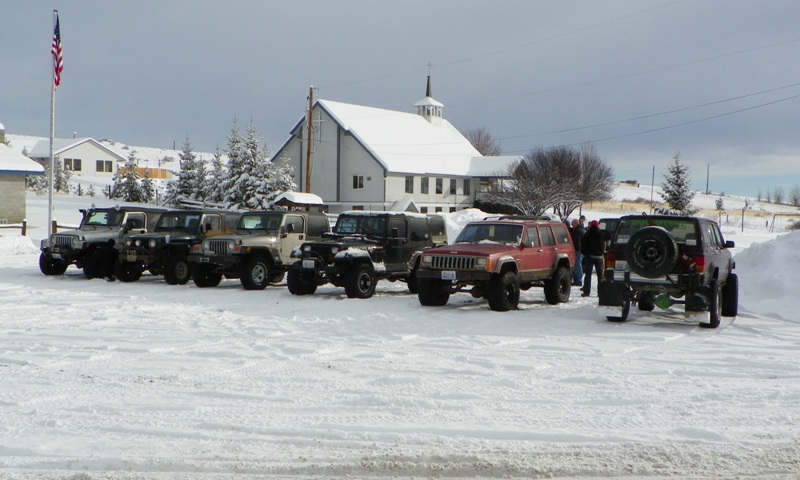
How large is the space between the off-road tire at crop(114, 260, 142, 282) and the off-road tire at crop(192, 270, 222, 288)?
6.89ft

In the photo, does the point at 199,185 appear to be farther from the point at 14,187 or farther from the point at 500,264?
the point at 500,264

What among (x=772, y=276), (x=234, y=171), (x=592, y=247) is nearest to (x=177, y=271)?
(x=592, y=247)

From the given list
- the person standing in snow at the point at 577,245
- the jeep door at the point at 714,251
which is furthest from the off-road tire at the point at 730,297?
the person standing in snow at the point at 577,245

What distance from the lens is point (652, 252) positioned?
11984 millimetres

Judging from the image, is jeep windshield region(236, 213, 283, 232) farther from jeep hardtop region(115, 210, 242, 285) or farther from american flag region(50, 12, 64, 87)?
american flag region(50, 12, 64, 87)

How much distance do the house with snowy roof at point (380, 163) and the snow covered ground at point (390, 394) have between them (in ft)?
120

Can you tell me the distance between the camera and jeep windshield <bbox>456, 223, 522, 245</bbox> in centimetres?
1482

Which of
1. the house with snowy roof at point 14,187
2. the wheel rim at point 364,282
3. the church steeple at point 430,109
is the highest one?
the church steeple at point 430,109

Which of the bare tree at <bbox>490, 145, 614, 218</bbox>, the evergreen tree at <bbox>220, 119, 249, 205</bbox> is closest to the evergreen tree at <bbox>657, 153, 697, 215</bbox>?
the bare tree at <bbox>490, 145, 614, 218</bbox>

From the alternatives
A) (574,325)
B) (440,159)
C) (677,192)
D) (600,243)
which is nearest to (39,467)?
(574,325)

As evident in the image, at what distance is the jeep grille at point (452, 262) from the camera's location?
1371 cm

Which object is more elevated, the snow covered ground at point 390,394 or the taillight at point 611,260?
the taillight at point 611,260

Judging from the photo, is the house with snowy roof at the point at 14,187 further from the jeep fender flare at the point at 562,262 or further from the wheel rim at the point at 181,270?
the jeep fender flare at the point at 562,262

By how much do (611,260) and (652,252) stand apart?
747 mm
